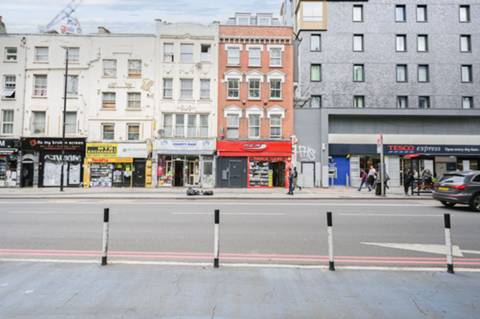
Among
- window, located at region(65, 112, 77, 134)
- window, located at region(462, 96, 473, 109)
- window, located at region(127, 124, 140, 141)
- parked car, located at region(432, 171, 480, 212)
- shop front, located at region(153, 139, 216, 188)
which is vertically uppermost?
window, located at region(462, 96, 473, 109)

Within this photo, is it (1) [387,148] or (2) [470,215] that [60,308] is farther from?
(1) [387,148]

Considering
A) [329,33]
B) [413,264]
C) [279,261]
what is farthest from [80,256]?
[329,33]

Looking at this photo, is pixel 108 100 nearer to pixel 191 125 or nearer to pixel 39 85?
pixel 39 85

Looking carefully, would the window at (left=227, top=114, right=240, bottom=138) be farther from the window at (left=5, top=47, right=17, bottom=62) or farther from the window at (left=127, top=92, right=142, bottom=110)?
the window at (left=5, top=47, right=17, bottom=62)

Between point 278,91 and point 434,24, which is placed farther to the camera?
point 434,24

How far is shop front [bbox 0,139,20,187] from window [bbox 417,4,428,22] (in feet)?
132

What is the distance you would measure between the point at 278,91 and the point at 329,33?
29.7ft

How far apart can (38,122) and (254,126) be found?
1918 cm

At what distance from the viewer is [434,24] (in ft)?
93.9

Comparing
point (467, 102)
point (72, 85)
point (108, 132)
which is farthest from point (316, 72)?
point (72, 85)

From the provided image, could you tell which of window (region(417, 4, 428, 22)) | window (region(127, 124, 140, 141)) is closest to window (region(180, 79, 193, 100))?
window (region(127, 124, 140, 141))

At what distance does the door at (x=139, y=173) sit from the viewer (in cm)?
2444

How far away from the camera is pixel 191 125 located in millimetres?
25172

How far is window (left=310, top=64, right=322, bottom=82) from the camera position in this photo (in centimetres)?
2823
